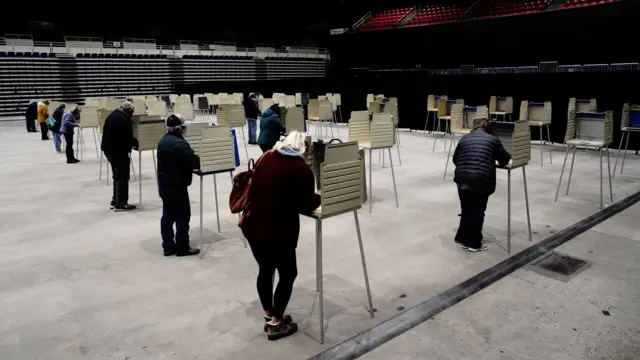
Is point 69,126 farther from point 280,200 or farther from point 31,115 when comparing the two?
point 280,200

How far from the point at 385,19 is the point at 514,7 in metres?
7.47

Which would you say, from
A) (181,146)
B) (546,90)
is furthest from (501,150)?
(546,90)

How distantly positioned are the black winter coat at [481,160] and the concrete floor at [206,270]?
70 centimetres

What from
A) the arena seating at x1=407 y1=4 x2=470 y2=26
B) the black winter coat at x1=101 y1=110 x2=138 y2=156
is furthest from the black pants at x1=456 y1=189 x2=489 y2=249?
the arena seating at x1=407 y1=4 x2=470 y2=26

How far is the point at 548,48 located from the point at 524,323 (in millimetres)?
15474

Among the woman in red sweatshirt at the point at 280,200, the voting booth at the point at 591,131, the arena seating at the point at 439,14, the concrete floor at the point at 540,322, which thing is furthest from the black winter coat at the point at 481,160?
the arena seating at the point at 439,14

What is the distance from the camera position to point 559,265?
4160 millimetres

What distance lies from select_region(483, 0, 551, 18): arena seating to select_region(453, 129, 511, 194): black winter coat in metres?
16.4

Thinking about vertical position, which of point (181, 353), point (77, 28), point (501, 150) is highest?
point (77, 28)

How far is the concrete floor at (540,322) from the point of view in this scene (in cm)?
285

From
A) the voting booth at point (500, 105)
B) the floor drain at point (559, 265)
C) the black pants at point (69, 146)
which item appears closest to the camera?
the floor drain at point (559, 265)

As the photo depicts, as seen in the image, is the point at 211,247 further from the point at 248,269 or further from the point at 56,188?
the point at 56,188

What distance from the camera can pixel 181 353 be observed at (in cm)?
287

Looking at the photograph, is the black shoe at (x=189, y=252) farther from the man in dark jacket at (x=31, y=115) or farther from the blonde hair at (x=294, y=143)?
the man in dark jacket at (x=31, y=115)
